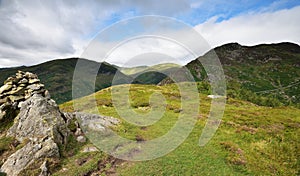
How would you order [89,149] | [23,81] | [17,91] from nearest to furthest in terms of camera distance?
[89,149]
[17,91]
[23,81]

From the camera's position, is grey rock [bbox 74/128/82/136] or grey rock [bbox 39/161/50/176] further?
grey rock [bbox 74/128/82/136]

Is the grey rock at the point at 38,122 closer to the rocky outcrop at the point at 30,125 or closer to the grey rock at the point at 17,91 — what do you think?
the rocky outcrop at the point at 30,125

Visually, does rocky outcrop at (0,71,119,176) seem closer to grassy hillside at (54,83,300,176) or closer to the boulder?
the boulder

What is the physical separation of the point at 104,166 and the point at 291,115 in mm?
50139

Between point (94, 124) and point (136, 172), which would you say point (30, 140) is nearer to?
point (94, 124)

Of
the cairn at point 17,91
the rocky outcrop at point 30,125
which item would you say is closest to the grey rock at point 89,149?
the rocky outcrop at point 30,125

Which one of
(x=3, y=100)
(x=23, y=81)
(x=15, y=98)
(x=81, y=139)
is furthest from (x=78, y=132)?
(x=23, y=81)

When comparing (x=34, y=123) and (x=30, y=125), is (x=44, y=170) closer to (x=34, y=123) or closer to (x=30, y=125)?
(x=34, y=123)

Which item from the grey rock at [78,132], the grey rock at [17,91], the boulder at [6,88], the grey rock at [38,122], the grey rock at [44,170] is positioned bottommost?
the grey rock at [44,170]

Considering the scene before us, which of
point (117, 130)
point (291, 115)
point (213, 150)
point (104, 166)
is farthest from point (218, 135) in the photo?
point (291, 115)

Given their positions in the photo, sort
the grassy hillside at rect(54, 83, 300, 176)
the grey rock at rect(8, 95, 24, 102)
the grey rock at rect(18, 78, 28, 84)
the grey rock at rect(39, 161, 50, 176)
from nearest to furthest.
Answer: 1. the grey rock at rect(39, 161, 50, 176)
2. the grassy hillside at rect(54, 83, 300, 176)
3. the grey rock at rect(8, 95, 24, 102)
4. the grey rock at rect(18, 78, 28, 84)

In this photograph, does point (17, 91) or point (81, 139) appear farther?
point (17, 91)

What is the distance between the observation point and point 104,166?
2438 cm

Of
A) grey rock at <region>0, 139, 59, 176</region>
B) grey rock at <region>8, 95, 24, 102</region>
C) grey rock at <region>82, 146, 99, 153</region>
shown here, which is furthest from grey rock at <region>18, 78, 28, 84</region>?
grey rock at <region>82, 146, 99, 153</region>
